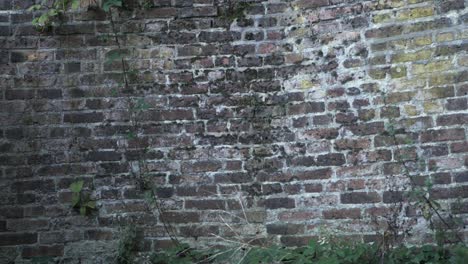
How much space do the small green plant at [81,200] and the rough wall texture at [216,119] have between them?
0.15ft

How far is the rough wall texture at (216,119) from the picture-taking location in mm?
3799

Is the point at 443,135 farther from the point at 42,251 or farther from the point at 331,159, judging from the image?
the point at 42,251

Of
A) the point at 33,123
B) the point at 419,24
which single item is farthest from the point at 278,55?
the point at 33,123

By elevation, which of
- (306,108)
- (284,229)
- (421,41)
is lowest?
(284,229)

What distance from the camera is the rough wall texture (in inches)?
150

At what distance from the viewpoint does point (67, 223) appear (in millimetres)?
3920

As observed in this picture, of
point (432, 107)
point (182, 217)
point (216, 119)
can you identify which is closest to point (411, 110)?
point (432, 107)

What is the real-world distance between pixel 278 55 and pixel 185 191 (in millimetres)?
1185

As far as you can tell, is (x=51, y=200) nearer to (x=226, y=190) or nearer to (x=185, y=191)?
(x=185, y=191)

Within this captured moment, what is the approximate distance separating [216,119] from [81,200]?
112 centimetres

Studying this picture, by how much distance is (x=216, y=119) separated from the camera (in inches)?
156

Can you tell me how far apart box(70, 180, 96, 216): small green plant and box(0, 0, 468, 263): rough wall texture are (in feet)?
0.15

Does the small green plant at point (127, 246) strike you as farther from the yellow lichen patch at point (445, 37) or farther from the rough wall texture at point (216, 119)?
the yellow lichen patch at point (445, 37)

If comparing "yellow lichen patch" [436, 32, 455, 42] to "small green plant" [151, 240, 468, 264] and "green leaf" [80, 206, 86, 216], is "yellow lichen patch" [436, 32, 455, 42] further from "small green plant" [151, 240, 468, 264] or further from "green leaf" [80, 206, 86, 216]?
"green leaf" [80, 206, 86, 216]
